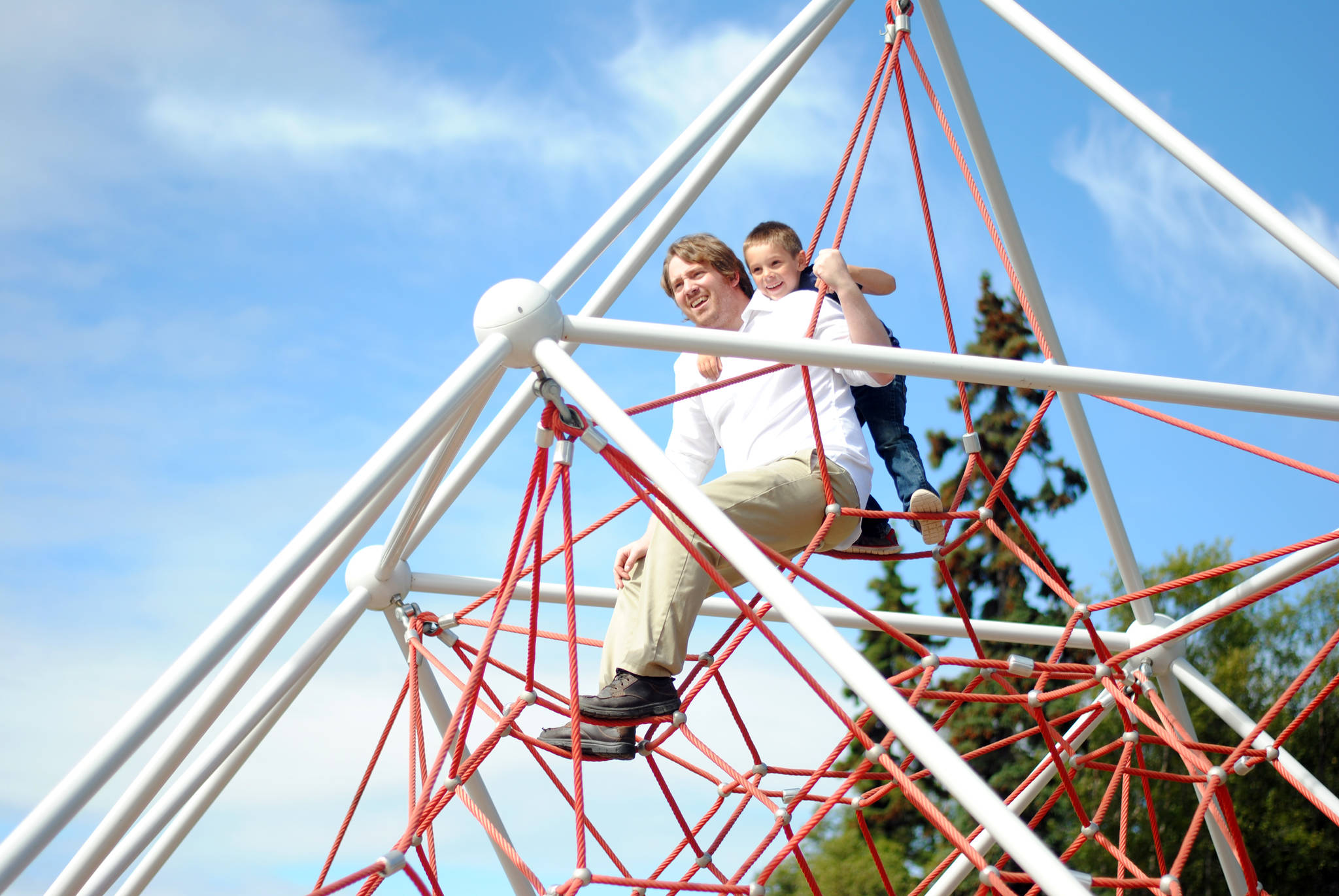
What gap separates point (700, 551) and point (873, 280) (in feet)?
4.64

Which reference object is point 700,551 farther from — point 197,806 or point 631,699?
point 197,806

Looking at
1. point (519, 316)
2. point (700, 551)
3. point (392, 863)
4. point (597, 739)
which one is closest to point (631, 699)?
point (597, 739)

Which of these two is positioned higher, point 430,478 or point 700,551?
point 430,478

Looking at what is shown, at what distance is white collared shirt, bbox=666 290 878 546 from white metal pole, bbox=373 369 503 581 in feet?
2.70

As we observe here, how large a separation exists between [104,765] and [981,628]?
10.9ft

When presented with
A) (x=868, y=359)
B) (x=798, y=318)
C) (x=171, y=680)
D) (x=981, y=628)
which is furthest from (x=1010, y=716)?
(x=171, y=680)

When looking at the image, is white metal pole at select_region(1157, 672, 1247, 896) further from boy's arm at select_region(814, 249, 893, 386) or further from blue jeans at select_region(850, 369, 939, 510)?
boy's arm at select_region(814, 249, 893, 386)

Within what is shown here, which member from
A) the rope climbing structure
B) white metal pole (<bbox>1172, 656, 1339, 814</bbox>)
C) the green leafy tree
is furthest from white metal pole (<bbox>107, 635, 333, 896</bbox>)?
the green leafy tree

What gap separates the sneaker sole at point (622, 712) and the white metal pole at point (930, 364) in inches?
33.3

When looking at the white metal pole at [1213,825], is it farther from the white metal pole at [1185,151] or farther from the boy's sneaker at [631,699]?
the boy's sneaker at [631,699]

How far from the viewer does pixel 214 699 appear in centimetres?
285

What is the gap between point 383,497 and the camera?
10.8ft

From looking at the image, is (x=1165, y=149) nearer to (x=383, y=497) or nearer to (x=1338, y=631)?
(x=1338, y=631)

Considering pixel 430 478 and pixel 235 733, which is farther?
A: pixel 235 733
